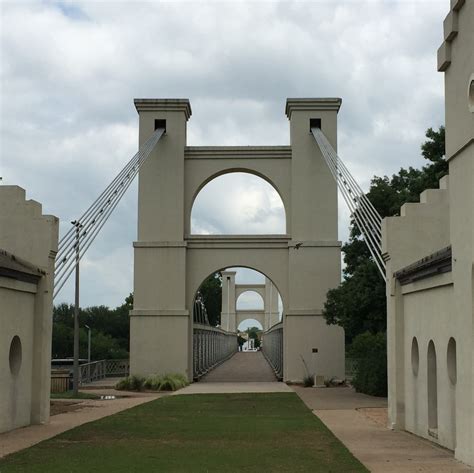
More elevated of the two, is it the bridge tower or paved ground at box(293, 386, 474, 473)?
the bridge tower

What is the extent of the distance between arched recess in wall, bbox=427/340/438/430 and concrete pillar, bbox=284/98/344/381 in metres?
16.1

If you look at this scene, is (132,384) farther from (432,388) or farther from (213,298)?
(213,298)

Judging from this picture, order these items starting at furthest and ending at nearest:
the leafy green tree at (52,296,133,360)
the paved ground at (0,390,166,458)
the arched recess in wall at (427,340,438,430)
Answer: the leafy green tree at (52,296,133,360) < the arched recess in wall at (427,340,438,430) < the paved ground at (0,390,166,458)

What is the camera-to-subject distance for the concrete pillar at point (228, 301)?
104 metres

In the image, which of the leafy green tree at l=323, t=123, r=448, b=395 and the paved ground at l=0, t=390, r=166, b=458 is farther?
the leafy green tree at l=323, t=123, r=448, b=395

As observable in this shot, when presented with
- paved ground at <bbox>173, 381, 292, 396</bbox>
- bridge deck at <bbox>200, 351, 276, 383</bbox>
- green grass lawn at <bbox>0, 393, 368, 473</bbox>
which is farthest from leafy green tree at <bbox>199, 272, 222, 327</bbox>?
green grass lawn at <bbox>0, 393, 368, 473</bbox>

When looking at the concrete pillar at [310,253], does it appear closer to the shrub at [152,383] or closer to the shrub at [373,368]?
the shrub at [373,368]

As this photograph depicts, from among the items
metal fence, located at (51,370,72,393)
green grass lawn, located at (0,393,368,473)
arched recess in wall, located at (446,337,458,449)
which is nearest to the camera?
green grass lawn, located at (0,393,368,473)

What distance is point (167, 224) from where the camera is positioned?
100 ft

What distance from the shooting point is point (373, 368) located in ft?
80.7

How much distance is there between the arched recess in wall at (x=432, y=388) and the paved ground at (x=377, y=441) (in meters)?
0.37

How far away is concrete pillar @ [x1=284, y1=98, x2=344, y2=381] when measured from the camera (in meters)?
29.9

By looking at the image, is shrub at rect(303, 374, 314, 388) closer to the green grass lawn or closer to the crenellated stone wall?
the green grass lawn

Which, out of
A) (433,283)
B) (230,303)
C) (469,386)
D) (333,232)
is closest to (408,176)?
(333,232)
